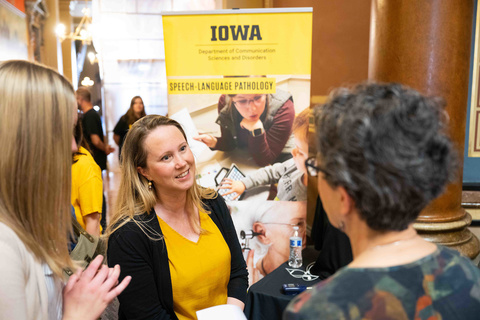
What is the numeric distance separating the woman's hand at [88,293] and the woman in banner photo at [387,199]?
0.52m

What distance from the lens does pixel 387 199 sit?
0.72m

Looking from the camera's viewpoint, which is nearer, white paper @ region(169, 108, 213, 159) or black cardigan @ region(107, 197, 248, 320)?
black cardigan @ region(107, 197, 248, 320)

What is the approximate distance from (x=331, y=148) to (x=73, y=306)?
73cm

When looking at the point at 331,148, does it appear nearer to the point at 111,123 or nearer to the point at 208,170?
the point at 208,170

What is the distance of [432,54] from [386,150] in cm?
207

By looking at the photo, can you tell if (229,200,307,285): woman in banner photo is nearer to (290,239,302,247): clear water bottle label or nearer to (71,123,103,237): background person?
(290,239,302,247): clear water bottle label

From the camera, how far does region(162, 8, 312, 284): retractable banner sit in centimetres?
258

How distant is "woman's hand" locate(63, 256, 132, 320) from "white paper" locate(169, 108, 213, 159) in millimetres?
1721

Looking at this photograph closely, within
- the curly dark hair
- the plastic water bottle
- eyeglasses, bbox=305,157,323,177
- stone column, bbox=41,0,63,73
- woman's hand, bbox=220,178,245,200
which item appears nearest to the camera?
the curly dark hair

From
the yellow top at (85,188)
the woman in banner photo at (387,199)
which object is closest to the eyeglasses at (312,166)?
the woman in banner photo at (387,199)

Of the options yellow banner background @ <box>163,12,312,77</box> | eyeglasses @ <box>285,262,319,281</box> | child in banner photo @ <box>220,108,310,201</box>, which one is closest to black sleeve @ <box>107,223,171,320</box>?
eyeglasses @ <box>285,262,319,281</box>

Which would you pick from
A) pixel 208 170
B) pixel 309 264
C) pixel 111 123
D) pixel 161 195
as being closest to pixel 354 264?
pixel 161 195

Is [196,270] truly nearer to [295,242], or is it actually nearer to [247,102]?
[295,242]

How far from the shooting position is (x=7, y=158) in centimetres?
87
